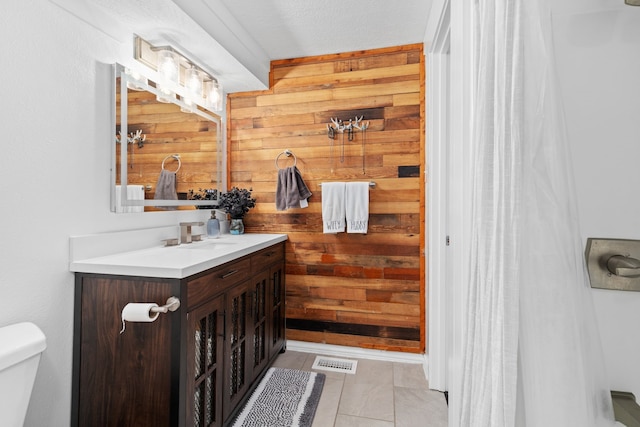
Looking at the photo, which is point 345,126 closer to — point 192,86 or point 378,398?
point 192,86

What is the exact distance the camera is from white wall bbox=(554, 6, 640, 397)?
63 centimetres

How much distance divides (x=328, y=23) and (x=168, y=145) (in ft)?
4.34

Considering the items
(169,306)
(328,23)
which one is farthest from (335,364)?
(328,23)

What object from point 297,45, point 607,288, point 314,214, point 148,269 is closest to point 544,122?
Answer: point 607,288

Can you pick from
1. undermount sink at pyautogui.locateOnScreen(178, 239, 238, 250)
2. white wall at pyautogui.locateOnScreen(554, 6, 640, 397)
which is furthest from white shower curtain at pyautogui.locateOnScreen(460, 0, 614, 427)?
undermount sink at pyautogui.locateOnScreen(178, 239, 238, 250)

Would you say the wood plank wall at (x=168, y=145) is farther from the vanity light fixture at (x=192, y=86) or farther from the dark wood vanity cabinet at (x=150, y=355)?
the dark wood vanity cabinet at (x=150, y=355)

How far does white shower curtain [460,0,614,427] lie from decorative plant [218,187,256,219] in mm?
1980

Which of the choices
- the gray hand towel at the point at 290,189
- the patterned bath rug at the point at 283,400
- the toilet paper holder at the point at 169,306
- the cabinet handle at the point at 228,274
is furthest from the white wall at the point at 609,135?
the gray hand towel at the point at 290,189

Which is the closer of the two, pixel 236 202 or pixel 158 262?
pixel 158 262

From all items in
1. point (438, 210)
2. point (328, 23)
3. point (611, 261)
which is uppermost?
point (328, 23)

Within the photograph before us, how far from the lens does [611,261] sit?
2.12ft

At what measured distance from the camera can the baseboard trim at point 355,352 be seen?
2.31 meters

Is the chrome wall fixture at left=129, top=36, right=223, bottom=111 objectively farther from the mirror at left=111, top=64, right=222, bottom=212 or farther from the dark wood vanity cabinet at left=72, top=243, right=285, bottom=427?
the dark wood vanity cabinet at left=72, top=243, right=285, bottom=427

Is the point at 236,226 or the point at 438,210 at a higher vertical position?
the point at 438,210
